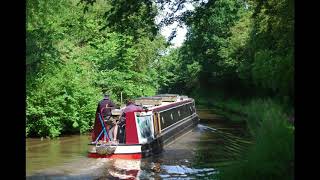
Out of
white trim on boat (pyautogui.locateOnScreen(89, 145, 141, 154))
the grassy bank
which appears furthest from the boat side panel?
the grassy bank

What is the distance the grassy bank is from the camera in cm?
552

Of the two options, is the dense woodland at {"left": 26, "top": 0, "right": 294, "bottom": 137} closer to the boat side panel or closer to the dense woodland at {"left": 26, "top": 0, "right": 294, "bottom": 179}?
the dense woodland at {"left": 26, "top": 0, "right": 294, "bottom": 179}

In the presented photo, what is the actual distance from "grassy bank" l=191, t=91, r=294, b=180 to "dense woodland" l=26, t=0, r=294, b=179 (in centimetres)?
2

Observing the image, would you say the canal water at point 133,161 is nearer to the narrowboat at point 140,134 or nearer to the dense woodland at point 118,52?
the narrowboat at point 140,134

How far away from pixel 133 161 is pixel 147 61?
21.0 metres

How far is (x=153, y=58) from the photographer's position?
128 feet

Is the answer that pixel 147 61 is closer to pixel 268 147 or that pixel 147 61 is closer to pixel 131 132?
pixel 131 132

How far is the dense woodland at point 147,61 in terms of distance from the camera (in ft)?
19.4

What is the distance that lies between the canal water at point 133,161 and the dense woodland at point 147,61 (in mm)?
1899

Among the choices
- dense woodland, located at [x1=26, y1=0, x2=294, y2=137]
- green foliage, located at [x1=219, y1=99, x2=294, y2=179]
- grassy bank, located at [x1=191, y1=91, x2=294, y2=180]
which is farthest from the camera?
dense woodland, located at [x1=26, y1=0, x2=294, y2=137]

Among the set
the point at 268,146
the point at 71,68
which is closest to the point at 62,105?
the point at 71,68

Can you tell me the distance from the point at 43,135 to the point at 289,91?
1951 cm

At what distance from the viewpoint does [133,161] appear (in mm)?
16141
